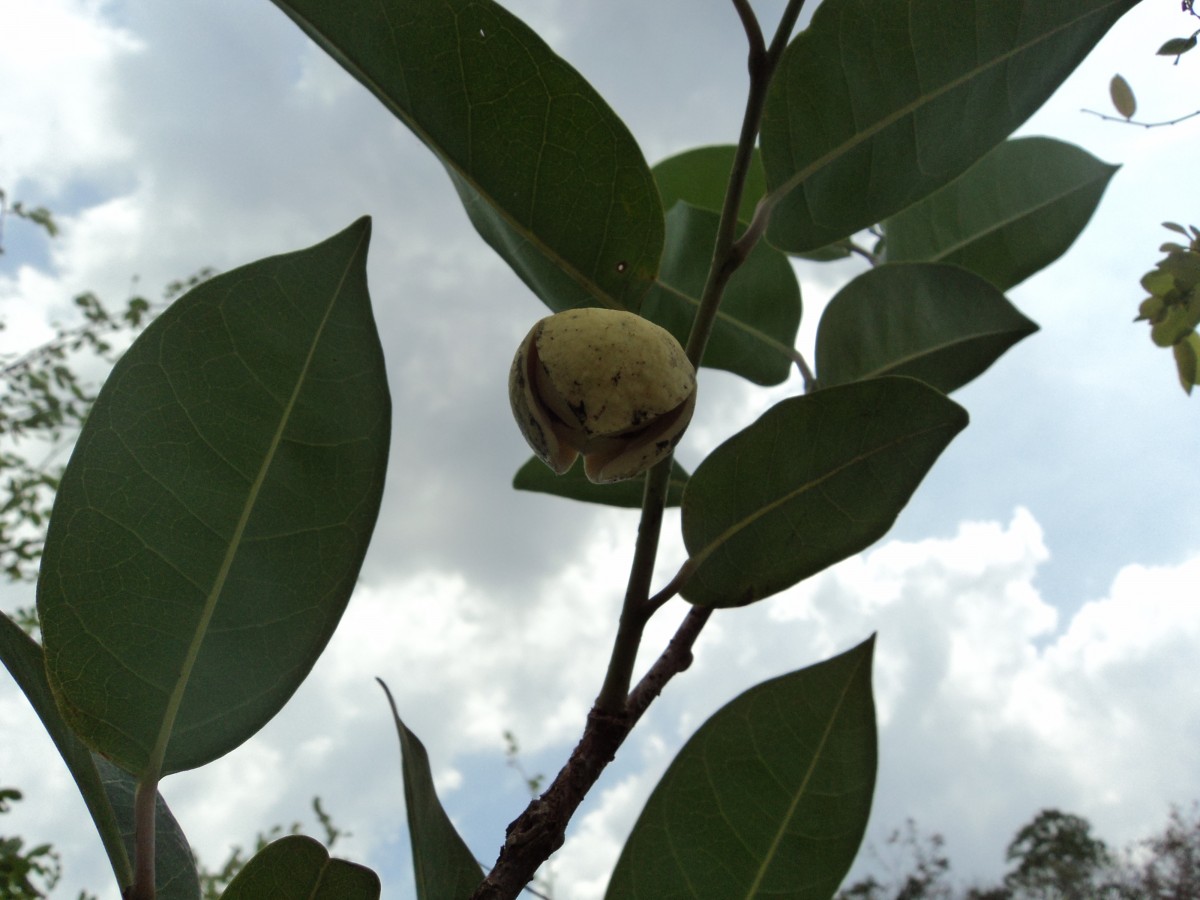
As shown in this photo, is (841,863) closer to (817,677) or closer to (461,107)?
(817,677)

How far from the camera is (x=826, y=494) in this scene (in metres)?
0.91

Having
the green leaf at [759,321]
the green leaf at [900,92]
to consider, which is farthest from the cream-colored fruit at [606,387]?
the green leaf at [759,321]

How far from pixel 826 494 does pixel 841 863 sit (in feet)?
1.17

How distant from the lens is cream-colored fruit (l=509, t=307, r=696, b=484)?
0.77 metres

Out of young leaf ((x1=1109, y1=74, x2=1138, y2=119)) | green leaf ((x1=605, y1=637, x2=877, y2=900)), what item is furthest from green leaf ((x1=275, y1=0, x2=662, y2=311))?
young leaf ((x1=1109, y1=74, x2=1138, y2=119))

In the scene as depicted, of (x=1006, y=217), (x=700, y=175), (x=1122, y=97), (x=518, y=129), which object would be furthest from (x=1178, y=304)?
(x=518, y=129)

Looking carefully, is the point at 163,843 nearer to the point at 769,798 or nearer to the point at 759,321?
the point at 769,798

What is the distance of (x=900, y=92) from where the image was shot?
0.98m

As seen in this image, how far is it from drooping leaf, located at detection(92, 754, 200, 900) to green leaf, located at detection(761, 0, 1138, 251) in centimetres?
88

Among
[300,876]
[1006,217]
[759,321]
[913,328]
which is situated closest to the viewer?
[300,876]

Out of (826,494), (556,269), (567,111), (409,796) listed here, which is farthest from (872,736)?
(567,111)

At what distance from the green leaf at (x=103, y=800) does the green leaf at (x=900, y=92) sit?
851mm

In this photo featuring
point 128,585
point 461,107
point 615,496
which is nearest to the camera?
point 128,585

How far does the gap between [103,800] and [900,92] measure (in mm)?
1019
